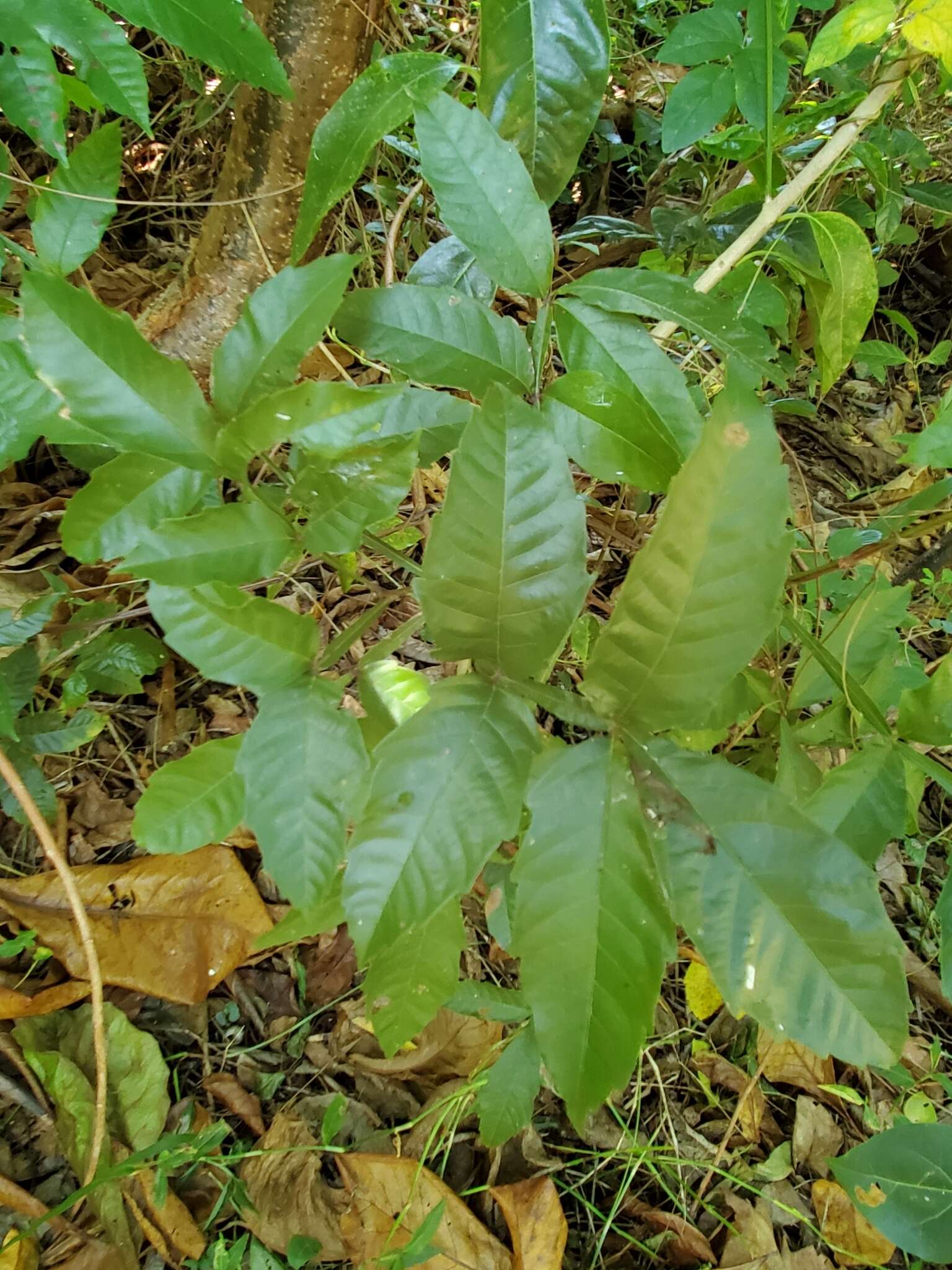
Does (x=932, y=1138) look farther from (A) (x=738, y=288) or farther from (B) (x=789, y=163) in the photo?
(B) (x=789, y=163)

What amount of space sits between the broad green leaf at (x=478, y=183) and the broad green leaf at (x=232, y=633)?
316mm

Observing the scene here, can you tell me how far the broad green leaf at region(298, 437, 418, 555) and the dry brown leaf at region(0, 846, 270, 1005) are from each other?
0.75 metres

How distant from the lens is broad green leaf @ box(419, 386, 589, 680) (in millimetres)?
459

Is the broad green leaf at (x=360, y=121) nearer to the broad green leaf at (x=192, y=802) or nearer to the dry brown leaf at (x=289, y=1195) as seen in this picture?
the broad green leaf at (x=192, y=802)

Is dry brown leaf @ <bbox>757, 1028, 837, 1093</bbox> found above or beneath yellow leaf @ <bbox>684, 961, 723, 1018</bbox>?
beneath

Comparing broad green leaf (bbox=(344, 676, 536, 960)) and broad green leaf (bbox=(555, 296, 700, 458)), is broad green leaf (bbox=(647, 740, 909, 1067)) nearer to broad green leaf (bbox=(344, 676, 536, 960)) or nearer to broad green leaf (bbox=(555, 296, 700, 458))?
broad green leaf (bbox=(344, 676, 536, 960))

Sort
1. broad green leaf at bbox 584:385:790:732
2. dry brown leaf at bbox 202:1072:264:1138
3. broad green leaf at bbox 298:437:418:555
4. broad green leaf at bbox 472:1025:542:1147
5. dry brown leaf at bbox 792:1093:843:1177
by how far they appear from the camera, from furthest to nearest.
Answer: dry brown leaf at bbox 792:1093:843:1177, dry brown leaf at bbox 202:1072:264:1138, broad green leaf at bbox 472:1025:542:1147, broad green leaf at bbox 298:437:418:555, broad green leaf at bbox 584:385:790:732

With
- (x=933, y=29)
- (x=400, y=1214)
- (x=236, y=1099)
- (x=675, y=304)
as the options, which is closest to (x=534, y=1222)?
(x=400, y=1214)

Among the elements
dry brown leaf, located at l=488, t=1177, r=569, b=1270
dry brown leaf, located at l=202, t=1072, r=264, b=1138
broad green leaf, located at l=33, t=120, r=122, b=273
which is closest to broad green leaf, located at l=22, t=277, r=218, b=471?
broad green leaf, located at l=33, t=120, r=122, b=273

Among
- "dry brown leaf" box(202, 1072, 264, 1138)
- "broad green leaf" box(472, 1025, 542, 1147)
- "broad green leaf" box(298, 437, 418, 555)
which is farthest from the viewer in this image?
"dry brown leaf" box(202, 1072, 264, 1138)

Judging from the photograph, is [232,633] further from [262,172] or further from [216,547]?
[262,172]

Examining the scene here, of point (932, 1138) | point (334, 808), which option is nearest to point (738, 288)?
point (334, 808)

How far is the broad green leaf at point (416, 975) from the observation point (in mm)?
720

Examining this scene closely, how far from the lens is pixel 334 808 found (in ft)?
1.63
